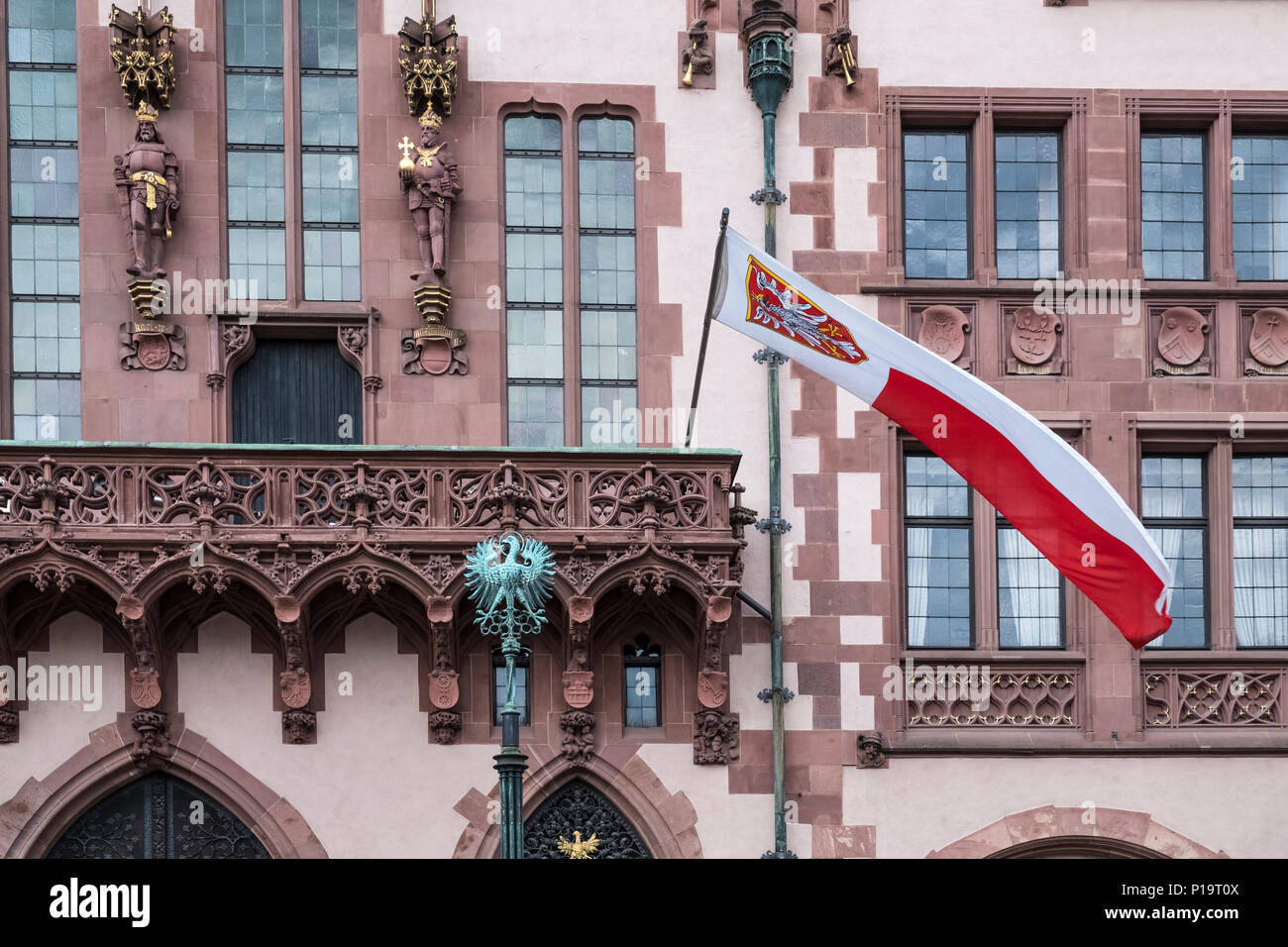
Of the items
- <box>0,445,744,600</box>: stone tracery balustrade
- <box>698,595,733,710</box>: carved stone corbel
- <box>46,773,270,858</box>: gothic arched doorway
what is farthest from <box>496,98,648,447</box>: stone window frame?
<box>46,773,270,858</box>: gothic arched doorway

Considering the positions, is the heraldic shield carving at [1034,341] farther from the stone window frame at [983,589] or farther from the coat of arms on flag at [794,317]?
the coat of arms on flag at [794,317]

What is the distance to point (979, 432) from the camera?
1773 centimetres

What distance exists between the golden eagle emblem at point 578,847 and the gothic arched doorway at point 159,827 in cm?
271

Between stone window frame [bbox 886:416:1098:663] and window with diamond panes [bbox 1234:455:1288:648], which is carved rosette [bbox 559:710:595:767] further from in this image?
window with diamond panes [bbox 1234:455:1288:648]

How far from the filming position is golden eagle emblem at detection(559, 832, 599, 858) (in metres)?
20.3

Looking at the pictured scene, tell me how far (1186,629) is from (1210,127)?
16.8 feet

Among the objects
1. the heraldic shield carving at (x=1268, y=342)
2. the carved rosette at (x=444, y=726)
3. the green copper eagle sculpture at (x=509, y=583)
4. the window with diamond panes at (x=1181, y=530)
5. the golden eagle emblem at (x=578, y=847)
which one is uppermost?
the heraldic shield carving at (x=1268, y=342)

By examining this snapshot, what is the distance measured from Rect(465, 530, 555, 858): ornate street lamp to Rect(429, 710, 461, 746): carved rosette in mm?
990

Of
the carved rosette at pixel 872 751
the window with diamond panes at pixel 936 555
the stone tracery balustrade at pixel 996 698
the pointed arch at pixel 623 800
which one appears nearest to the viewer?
the pointed arch at pixel 623 800

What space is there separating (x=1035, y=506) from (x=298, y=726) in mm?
7153

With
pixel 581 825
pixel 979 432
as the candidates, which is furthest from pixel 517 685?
pixel 979 432

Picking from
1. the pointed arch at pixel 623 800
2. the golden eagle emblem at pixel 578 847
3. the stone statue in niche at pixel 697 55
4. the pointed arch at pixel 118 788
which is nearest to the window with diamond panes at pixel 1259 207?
the stone statue in niche at pixel 697 55

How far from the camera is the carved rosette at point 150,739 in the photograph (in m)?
20.0
